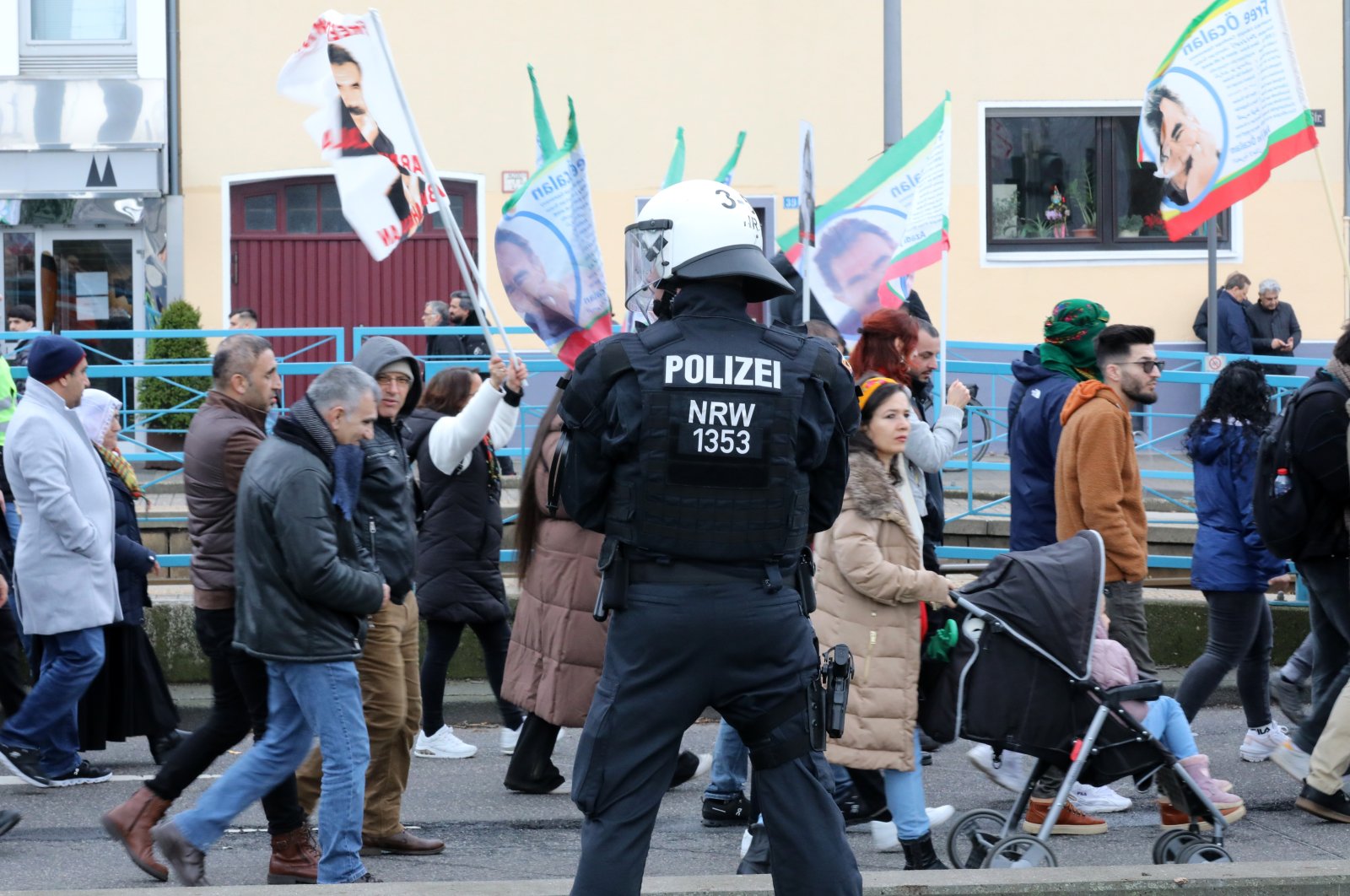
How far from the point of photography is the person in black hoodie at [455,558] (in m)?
6.89

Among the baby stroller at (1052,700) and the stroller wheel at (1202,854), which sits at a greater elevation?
the baby stroller at (1052,700)

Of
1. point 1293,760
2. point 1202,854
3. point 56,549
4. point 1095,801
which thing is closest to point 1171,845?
point 1202,854

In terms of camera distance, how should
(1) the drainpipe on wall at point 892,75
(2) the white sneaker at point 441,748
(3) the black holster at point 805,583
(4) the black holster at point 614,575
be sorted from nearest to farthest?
(4) the black holster at point 614,575 < (3) the black holster at point 805,583 < (2) the white sneaker at point 441,748 < (1) the drainpipe on wall at point 892,75

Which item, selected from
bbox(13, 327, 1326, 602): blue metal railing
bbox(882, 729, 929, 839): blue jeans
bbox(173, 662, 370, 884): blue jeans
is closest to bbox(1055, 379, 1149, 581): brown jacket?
bbox(882, 729, 929, 839): blue jeans

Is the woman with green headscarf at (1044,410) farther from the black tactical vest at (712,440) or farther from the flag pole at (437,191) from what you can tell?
the black tactical vest at (712,440)

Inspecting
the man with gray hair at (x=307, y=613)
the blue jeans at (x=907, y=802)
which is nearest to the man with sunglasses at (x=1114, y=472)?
the blue jeans at (x=907, y=802)

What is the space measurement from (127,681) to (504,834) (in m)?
1.94

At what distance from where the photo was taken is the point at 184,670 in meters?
8.45

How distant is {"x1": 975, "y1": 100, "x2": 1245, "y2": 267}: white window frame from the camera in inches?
650

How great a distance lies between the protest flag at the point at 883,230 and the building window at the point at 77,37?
9.82m

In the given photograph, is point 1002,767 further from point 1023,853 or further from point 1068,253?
point 1068,253

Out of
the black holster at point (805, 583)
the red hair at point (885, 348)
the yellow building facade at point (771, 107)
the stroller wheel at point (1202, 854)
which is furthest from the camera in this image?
the yellow building facade at point (771, 107)

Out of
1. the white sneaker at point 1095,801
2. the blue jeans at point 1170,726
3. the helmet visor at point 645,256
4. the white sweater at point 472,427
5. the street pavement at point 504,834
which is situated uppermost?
the helmet visor at point 645,256

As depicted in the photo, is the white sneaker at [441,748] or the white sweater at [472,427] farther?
the white sneaker at [441,748]
